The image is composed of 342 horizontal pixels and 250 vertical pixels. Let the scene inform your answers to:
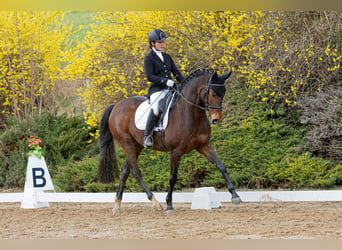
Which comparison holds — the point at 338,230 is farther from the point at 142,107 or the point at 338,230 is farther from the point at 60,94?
the point at 60,94

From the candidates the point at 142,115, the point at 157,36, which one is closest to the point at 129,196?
the point at 142,115

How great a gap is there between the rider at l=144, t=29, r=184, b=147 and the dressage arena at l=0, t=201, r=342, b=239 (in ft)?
4.09

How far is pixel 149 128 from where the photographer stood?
22.9 feet

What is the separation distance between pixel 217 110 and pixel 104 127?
7.60 ft

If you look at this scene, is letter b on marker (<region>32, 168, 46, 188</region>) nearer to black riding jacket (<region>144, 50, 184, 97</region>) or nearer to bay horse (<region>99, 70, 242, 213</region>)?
bay horse (<region>99, 70, 242, 213</region>)

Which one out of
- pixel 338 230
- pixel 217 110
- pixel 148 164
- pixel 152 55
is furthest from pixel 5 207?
pixel 338 230

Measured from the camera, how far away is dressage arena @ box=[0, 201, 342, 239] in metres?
5.17

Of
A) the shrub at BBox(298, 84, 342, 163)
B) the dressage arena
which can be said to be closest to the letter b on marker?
the dressage arena

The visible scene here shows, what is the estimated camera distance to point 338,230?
5.11 metres

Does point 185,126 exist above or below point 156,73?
below

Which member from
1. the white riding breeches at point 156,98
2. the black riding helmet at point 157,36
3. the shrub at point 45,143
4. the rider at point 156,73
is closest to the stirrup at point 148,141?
the rider at point 156,73

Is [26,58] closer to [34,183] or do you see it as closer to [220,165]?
[34,183]

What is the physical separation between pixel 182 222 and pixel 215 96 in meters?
1.68

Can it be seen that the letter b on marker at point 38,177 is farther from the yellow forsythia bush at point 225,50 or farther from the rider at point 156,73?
the yellow forsythia bush at point 225,50
